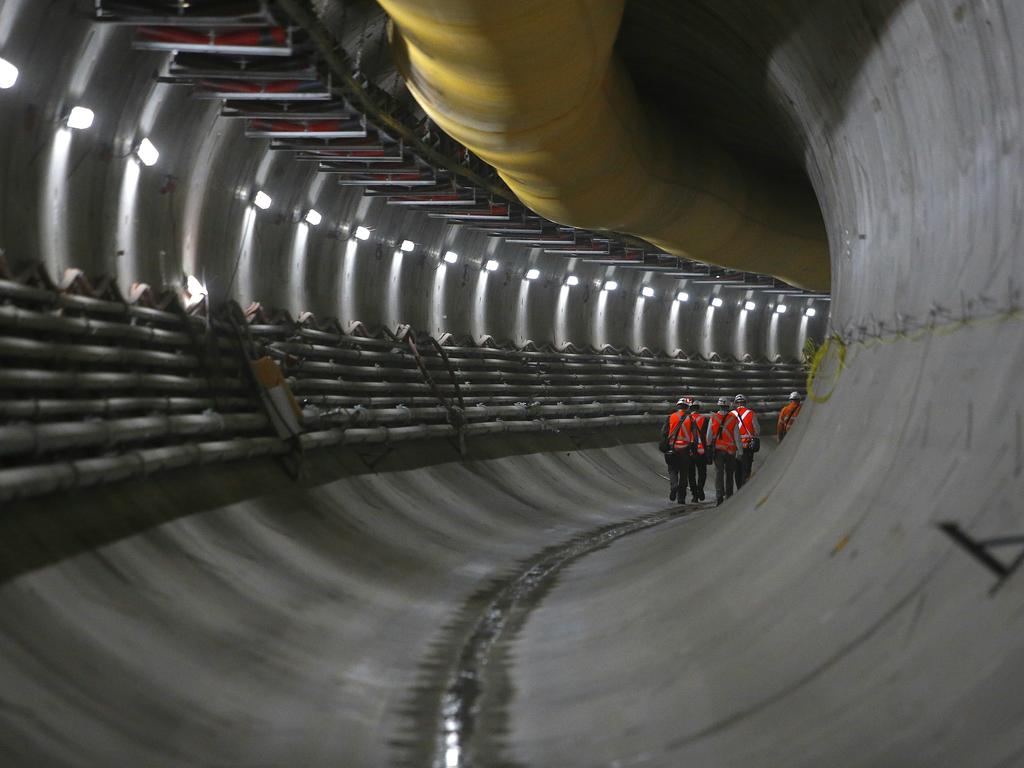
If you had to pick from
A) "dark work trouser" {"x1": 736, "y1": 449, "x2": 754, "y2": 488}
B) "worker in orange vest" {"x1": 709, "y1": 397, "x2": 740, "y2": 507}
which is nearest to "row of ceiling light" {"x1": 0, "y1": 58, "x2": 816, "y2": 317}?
"worker in orange vest" {"x1": 709, "y1": 397, "x2": 740, "y2": 507}

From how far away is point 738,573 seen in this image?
8.00 metres

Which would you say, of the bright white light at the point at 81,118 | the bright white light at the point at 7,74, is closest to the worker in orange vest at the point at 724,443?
the bright white light at the point at 81,118

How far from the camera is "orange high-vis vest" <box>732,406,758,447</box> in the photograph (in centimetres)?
1894

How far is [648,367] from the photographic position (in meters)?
28.6

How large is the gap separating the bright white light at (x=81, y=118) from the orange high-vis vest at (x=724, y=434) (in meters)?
10.1

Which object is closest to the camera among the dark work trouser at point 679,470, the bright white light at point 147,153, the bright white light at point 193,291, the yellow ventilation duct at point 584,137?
the yellow ventilation duct at point 584,137

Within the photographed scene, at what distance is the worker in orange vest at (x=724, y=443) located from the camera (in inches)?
734

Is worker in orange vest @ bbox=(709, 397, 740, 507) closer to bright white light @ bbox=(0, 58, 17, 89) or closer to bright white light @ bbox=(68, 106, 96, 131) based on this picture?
bright white light @ bbox=(68, 106, 96, 131)

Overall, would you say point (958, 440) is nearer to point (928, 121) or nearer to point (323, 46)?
point (928, 121)

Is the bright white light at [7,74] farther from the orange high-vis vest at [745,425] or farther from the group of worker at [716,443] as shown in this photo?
the orange high-vis vest at [745,425]

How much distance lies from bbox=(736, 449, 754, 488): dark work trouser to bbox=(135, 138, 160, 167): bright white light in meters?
9.48

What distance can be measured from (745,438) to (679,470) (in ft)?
4.44

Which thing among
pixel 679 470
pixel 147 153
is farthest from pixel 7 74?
pixel 679 470

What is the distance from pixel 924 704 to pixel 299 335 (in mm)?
12166
